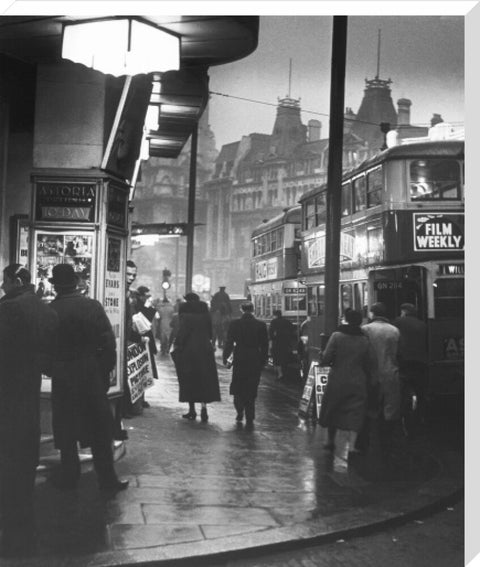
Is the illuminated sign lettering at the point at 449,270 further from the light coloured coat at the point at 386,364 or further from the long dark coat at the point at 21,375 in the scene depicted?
the long dark coat at the point at 21,375

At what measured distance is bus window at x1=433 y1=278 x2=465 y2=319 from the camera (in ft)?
36.8

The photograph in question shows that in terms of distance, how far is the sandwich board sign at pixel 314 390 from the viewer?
9.56 metres

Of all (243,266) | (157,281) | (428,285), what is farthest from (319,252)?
(157,281)

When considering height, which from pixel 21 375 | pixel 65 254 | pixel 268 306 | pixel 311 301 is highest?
pixel 65 254

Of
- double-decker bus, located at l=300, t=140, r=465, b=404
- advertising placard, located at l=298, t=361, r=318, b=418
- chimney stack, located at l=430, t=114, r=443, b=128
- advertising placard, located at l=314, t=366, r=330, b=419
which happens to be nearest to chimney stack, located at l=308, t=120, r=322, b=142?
double-decker bus, located at l=300, t=140, r=465, b=404

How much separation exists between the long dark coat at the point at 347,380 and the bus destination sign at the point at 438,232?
377 centimetres

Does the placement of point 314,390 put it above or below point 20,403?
below

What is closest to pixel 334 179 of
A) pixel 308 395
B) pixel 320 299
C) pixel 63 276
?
pixel 308 395

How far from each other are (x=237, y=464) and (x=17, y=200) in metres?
3.97

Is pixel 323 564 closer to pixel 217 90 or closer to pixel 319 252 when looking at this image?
pixel 217 90

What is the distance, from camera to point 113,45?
600 cm

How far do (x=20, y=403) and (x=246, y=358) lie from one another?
5350 millimetres

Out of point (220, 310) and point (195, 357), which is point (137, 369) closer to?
point (195, 357)

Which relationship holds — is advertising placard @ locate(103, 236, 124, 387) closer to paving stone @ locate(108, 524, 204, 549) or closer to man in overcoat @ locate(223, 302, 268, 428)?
paving stone @ locate(108, 524, 204, 549)
